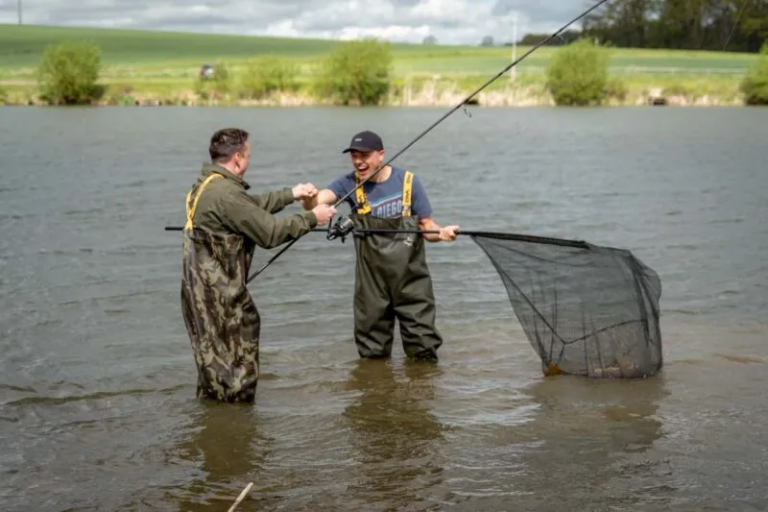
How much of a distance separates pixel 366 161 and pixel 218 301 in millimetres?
1744

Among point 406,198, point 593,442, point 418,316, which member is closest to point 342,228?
point 406,198

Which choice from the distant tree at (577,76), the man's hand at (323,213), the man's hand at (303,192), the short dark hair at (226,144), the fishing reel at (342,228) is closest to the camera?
the short dark hair at (226,144)

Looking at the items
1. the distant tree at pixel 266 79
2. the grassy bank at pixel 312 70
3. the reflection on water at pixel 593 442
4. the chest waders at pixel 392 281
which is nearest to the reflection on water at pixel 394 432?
the chest waders at pixel 392 281

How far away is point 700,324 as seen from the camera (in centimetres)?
1114

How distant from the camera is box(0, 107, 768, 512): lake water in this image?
6438 millimetres

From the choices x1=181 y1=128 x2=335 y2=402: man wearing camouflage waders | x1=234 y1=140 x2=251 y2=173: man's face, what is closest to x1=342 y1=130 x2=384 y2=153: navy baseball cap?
x1=181 y1=128 x2=335 y2=402: man wearing camouflage waders

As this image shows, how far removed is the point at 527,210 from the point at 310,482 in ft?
52.6

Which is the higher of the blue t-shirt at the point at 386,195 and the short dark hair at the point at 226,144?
the short dark hair at the point at 226,144

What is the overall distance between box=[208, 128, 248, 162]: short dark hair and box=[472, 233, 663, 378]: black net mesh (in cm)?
221

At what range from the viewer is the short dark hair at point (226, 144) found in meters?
7.25

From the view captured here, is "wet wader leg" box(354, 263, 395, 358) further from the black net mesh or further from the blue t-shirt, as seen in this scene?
the black net mesh

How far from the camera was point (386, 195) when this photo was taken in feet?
27.2

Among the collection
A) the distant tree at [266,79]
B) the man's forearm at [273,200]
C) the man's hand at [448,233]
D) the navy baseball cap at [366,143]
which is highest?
the distant tree at [266,79]

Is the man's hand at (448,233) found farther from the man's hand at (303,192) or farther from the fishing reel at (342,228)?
the man's hand at (303,192)
